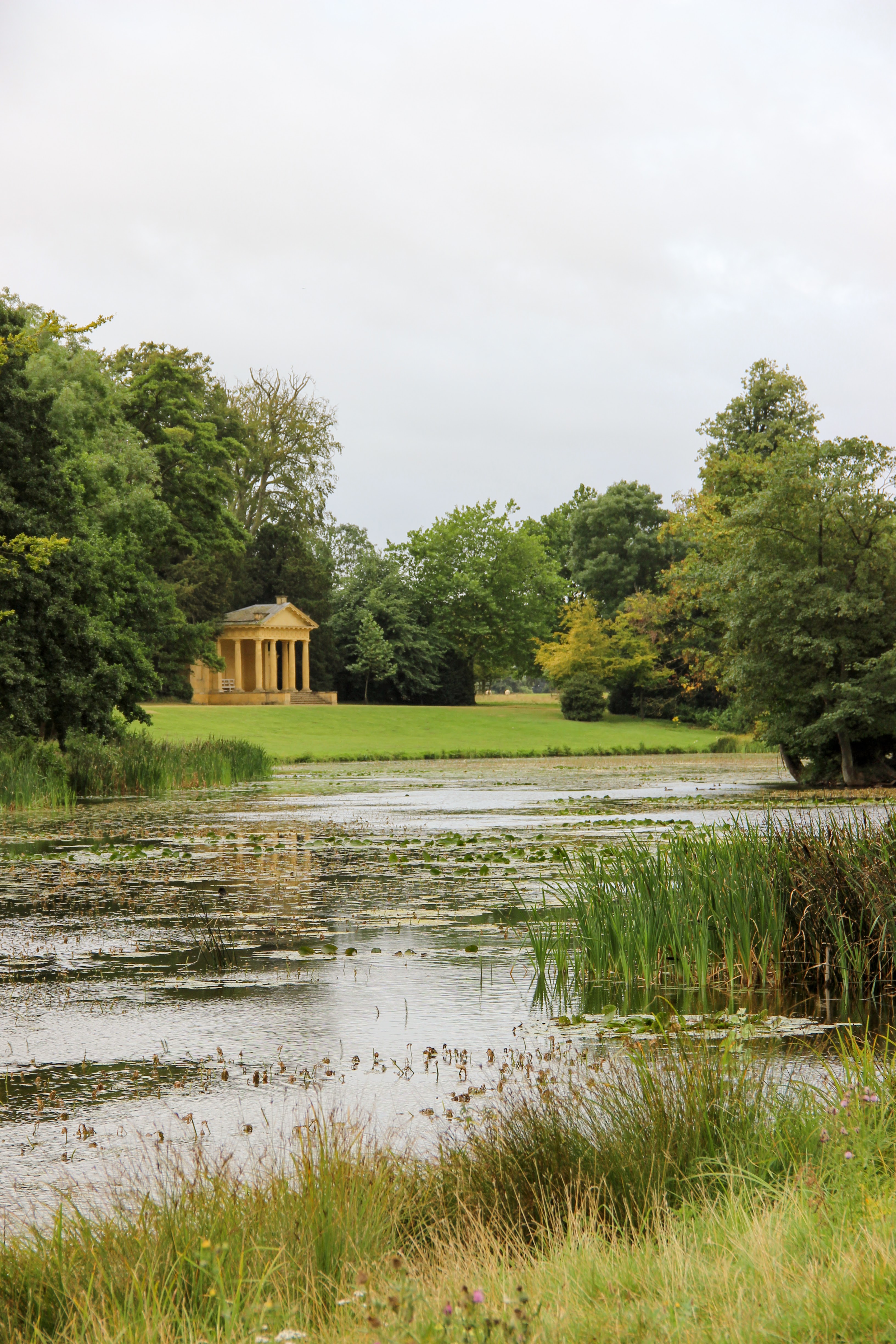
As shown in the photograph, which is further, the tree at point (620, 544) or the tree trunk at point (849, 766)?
the tree at point (620, 544)

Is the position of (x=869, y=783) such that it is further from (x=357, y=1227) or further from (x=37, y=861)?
(x=357, y=1227)

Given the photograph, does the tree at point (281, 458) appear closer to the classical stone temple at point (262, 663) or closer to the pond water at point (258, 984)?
the classical stone temple at point (262, 663)

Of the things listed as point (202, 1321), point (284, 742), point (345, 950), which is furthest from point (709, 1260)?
point (284, 742)

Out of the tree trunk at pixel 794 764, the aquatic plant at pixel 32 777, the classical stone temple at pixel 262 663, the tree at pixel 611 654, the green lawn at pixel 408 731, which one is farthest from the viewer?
the classical stone temple at pixel 262 663

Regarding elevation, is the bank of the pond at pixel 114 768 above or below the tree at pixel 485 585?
below

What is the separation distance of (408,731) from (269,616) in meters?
14.4

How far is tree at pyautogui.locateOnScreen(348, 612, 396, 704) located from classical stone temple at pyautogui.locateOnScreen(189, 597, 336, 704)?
2.35 meters

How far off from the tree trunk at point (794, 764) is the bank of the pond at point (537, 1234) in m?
26.9

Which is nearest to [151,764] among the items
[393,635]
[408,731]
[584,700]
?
[408,731]

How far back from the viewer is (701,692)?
2741 inches

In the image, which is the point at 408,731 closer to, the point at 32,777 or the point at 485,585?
the point at 485,585

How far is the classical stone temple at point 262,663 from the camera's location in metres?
68.6

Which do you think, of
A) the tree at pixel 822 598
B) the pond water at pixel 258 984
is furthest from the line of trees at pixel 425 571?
the pond water at pixel 258 984

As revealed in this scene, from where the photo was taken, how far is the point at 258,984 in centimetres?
924
